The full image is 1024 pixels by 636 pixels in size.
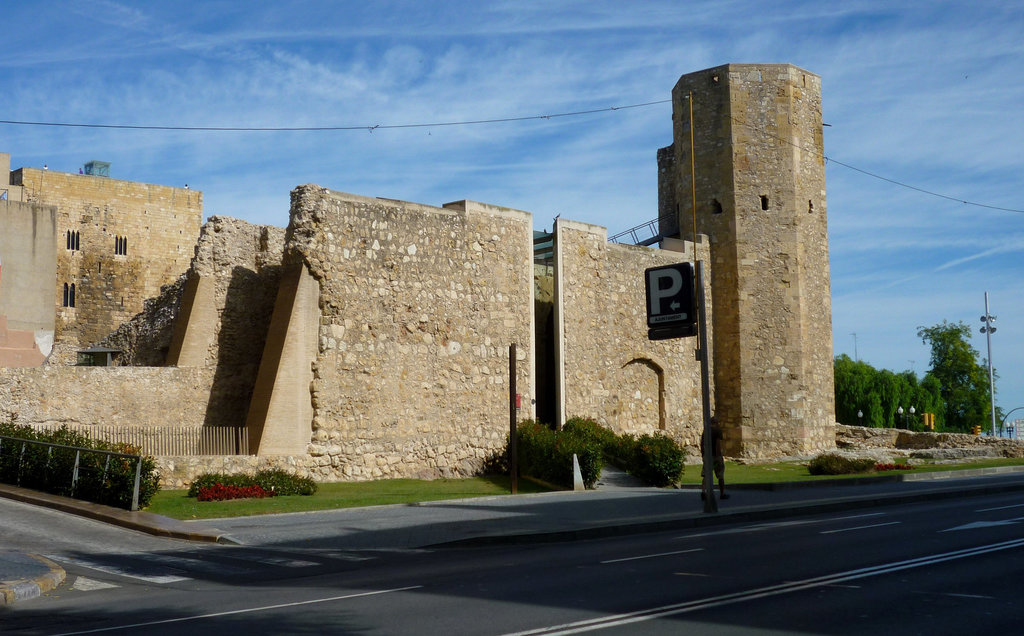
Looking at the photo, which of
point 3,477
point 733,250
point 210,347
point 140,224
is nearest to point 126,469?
point 3,477

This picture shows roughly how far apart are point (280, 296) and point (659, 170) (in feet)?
61.9

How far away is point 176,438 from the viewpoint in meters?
22.1

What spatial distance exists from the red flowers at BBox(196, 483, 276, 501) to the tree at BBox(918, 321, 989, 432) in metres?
80.2

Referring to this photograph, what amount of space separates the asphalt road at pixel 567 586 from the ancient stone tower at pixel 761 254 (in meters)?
18.3

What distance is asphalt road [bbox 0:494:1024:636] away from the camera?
7.61 metres

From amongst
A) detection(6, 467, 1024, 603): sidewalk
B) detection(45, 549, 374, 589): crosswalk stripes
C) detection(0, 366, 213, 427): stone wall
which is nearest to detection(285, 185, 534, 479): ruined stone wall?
detection(0, 366, 213, 427): stone wall

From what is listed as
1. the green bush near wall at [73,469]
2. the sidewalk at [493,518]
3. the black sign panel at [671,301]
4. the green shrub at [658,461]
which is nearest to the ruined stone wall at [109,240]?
the green bush near wall at [73,469]

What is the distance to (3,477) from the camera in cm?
2005

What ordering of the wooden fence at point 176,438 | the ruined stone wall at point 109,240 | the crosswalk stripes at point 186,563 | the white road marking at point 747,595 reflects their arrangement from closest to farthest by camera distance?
the white road marking at point 747,595
the crosswalk stripes at point 186,563
the wooden fence at point 176,438
the ruined stone wall at point 109,240

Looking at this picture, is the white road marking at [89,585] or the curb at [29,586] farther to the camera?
the white road marking at [89,585]

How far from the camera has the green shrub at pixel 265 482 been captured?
773 inches

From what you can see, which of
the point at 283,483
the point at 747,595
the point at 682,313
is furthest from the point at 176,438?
the point at 747,595

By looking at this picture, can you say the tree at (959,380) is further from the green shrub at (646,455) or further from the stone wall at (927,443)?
the green shrub at (646,455)

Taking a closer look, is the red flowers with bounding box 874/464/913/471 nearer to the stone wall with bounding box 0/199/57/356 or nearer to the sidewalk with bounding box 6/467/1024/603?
the sidewalk with bounding box 6/467/1024/603
